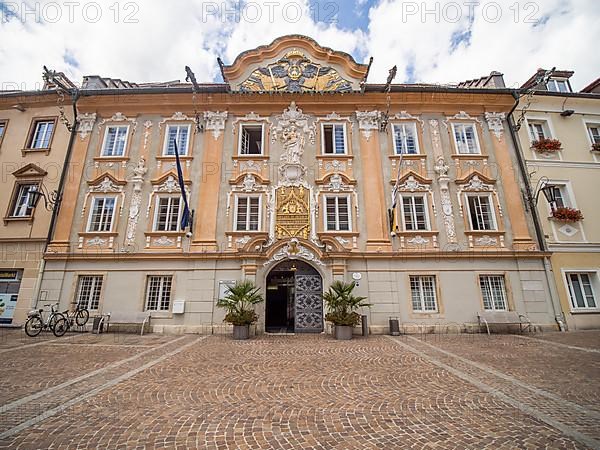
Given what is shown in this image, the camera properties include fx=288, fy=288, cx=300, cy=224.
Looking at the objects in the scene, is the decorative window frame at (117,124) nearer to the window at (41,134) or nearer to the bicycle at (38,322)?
the window at (41,134)

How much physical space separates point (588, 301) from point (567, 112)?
981 centimetres

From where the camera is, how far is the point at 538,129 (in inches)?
615

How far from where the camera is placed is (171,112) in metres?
15.4

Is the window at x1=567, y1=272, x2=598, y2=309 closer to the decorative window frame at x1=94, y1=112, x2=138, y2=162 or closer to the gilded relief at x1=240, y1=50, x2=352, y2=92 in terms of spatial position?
the gilded relief at x1=240, y1=50, x2=352, y2=92

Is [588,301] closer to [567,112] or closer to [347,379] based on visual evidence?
[567,112]

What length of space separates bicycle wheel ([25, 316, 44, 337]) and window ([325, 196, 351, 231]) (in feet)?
41.0

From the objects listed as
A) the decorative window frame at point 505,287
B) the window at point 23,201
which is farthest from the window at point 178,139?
the decorative window frame at point 505,287

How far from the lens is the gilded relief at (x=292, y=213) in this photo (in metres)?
13.5

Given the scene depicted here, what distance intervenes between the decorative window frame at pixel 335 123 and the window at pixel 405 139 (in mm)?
2356

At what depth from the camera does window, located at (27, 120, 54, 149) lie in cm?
1529

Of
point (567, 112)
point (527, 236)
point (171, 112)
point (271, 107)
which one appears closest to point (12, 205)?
point (171, 112)

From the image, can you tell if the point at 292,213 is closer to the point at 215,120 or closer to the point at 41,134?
the point at 215,120

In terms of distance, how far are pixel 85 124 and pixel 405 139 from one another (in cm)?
1688

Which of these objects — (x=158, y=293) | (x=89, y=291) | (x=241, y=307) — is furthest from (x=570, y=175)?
(x=89, y=291)
